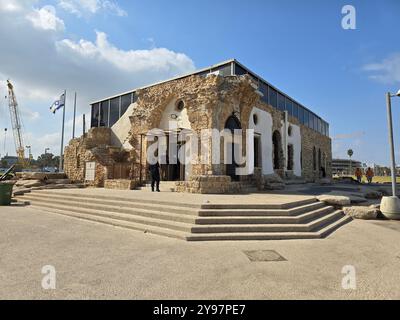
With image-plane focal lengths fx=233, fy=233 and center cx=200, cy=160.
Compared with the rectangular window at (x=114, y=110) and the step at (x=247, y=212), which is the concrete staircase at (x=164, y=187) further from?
the rectangular window at (x=114, y=110)

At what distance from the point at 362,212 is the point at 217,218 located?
6012 mm

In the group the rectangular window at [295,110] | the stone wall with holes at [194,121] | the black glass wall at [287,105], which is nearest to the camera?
the stone wall with holes at [194,121]

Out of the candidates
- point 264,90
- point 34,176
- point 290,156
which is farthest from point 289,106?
point 34,176

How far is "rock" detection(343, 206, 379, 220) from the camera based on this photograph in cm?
845

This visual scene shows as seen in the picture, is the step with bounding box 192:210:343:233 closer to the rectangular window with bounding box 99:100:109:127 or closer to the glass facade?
the glass facade

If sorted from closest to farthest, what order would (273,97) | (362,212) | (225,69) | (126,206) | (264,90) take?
(126,206) < (362,212) < (225,69) < (264,90) < (273,97)

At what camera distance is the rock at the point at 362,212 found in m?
8.45

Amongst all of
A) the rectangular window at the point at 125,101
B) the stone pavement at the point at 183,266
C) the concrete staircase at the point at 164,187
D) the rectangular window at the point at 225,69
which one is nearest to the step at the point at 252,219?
the stone pavement at the point at 183,266

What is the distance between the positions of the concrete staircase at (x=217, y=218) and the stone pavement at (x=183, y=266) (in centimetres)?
35

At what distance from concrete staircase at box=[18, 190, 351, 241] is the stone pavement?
350 millimetres

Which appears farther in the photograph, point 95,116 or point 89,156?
point 95,116

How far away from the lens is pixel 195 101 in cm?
1405

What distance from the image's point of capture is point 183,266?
389 centimetres

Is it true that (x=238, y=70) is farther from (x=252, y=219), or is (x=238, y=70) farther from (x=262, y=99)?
(x=252, y=219)
